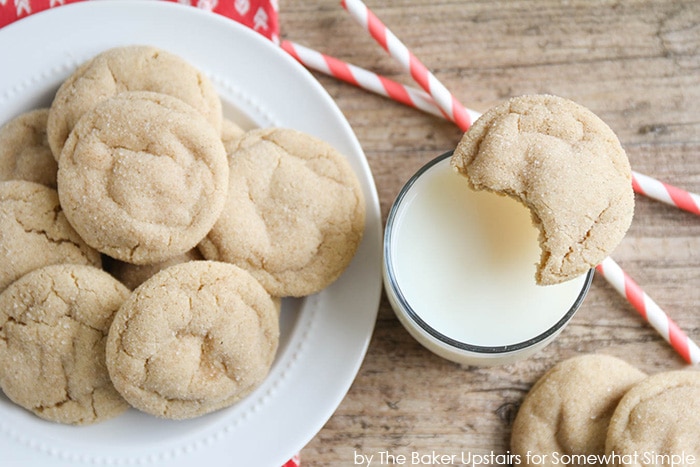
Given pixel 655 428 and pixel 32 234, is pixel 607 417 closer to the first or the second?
pixel 655 428

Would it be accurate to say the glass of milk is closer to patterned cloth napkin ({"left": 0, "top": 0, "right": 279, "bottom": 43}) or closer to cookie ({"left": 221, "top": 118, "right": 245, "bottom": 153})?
cookie ({"left": 221, "top": 118, "right": 245, "bottom": 153})

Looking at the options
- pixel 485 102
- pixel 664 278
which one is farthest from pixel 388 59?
pixel 664 278

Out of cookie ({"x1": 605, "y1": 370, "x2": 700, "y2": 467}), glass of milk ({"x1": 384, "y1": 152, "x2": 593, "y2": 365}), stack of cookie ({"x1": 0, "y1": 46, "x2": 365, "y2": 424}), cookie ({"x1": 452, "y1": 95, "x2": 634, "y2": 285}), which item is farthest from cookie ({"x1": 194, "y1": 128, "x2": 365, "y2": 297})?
cookie ({"x1": 605, "y1": 370, "x2": 700, "y2": 467})

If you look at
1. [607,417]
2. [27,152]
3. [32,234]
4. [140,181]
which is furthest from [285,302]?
[607,417]

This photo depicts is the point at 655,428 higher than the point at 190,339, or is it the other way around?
the point at 190,339

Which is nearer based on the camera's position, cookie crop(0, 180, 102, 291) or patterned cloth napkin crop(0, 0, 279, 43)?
cookie crop(0, 180, 102, 291)

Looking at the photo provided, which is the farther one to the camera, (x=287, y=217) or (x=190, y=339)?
(x=287, y=217)

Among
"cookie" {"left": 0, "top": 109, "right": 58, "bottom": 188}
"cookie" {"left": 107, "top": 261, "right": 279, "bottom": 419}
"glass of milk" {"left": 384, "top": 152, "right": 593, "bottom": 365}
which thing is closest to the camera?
"cookie" {"left": 107, "top": 261, "right": 279, "bottom": 419}
